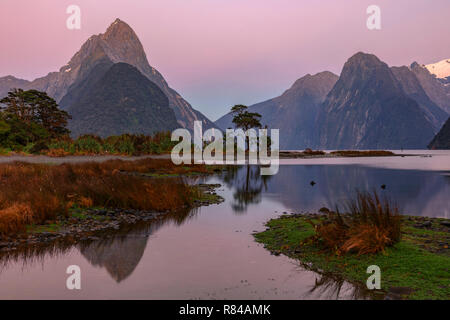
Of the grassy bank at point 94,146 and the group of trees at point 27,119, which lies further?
the group of trees at point 27,119

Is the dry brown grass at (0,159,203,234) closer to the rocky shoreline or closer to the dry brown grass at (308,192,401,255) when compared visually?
the rocky shoreline

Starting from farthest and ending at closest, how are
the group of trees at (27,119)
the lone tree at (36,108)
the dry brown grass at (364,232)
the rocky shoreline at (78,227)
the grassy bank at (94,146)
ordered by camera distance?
the lone tree at (36,108)
the group of trees at (27,119)
the grassy bank at (94,146)
the rocky shoreline at (78,227)
the dry brown grass at (364,232)

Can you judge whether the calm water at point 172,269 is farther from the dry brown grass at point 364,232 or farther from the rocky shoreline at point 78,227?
the dry brown grass at point 364,232

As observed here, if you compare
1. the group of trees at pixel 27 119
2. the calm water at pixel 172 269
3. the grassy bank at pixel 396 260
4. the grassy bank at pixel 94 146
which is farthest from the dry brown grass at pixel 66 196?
the group of trees at pixel 27 119

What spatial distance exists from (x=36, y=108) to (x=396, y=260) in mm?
83761

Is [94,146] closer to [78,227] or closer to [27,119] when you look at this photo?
[27,119]

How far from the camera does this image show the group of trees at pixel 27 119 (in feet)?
169

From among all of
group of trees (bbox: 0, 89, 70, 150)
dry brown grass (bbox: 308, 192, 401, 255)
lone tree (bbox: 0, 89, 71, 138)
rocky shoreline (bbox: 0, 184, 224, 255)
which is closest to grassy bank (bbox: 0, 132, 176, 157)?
group of trees (bbox: 0, 89, 70, 150)

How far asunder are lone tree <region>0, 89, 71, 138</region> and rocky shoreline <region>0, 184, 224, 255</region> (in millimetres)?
62606

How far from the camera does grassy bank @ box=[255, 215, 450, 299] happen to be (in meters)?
7.94

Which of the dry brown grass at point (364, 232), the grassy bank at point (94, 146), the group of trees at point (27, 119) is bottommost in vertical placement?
the dry brown grass at point (364, 232)

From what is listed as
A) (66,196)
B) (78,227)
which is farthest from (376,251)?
(66,196)

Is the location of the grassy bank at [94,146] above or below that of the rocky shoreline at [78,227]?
above

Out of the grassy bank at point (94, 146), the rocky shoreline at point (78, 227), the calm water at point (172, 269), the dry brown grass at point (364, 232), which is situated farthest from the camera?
the grassy bank at point (94, 146)
